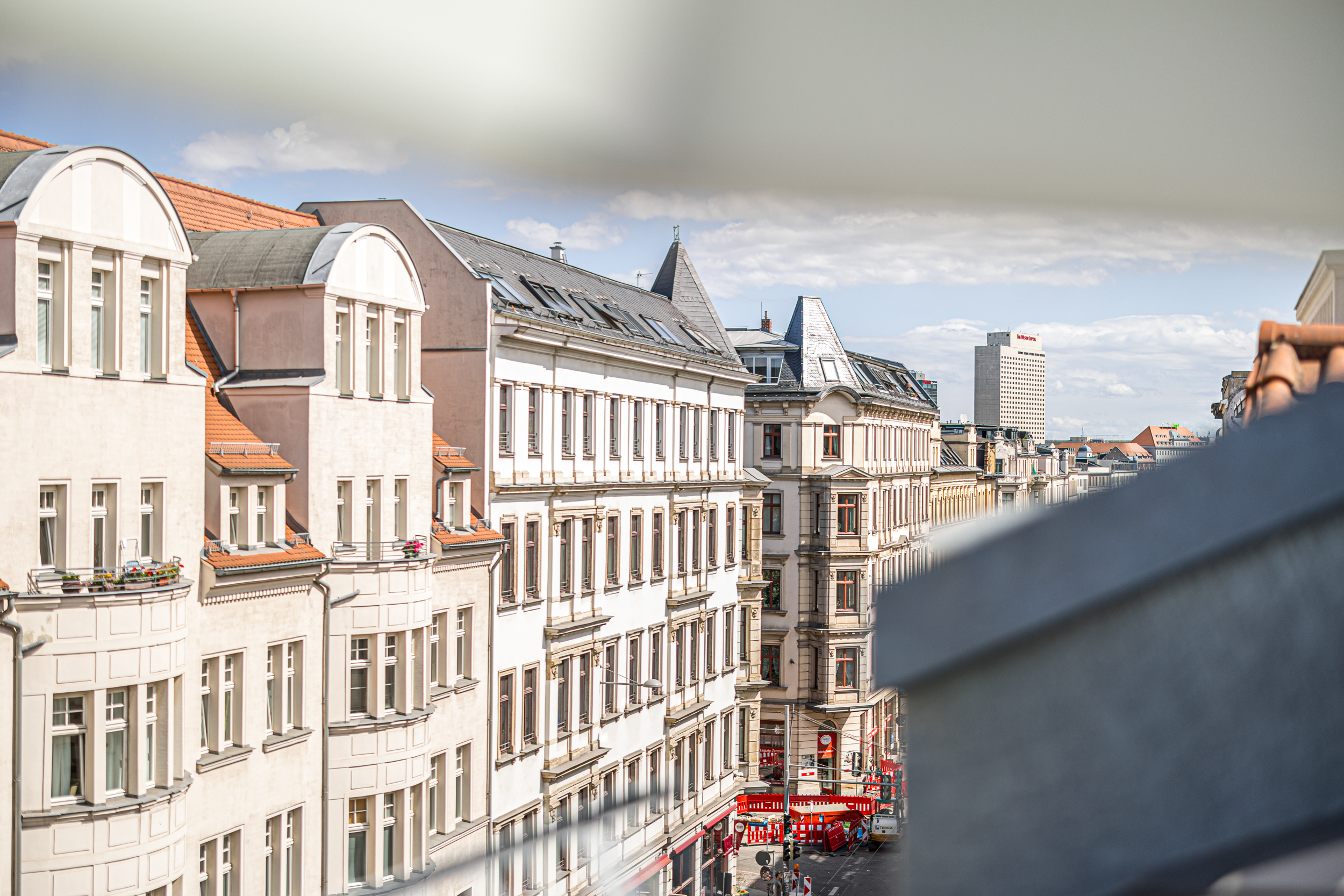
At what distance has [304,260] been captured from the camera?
18.7 metres

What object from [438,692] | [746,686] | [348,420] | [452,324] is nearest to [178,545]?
[348,420]

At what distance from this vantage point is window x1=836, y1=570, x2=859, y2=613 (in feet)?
162

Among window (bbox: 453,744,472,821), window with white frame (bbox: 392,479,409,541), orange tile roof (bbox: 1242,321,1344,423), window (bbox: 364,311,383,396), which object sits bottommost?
window (bbox: 453,744,472,821)

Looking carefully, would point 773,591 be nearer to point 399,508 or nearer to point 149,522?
point 399,508

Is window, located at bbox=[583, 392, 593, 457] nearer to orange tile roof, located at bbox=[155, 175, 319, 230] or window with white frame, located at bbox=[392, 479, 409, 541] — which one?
orange tile roof, located at bbox=[155, 175, 319, 230]

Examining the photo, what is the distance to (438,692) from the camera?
2209cm

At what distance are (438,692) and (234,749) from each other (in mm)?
5532

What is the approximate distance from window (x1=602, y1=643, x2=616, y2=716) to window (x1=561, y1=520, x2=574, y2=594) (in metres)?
2.78

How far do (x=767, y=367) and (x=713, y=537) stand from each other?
14498 millimetres

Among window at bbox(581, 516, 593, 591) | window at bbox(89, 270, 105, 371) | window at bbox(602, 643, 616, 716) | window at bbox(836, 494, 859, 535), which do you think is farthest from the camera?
window at bbox(836, 494, 859, 535)

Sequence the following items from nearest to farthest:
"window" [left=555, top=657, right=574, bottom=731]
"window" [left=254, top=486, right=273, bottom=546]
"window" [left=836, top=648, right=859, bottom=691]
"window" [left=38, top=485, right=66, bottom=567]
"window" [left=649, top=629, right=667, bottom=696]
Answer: "window" [left=38, top=485, right=66, bottom=567] < "window" [left=254, top=486, right=273, bottom=546] < "window" [left=555, top=657, right=574, bottom=731] < "window" [left=649, top=629, right=667, bottom=696] < "window" [left=836, top=648, right=859, bottom=691]

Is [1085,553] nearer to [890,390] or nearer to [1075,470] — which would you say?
[1075,470]

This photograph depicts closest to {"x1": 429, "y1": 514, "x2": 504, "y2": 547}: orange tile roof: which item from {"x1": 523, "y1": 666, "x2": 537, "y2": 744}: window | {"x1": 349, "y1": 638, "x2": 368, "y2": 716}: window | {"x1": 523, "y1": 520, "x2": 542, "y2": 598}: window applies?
{"x1": 523, "y1": 520, "x2": 542, "y2": 598}: window

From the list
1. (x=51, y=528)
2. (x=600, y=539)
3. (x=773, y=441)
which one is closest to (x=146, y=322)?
(x=51, y=528)
